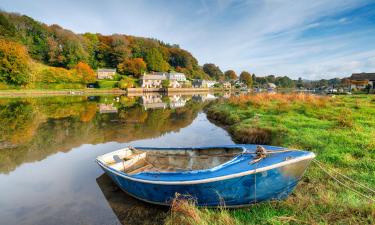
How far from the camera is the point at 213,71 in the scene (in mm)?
150375

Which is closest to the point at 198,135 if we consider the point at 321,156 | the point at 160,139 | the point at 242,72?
the point at 160,139

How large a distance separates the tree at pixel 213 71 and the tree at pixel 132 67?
6717cm

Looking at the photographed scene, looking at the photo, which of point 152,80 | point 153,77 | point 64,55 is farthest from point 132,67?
point 64,55

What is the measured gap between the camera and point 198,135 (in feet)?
47.0

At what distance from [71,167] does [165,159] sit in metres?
4.12

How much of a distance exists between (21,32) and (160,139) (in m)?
90.9

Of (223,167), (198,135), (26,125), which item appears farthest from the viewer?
(26,125)

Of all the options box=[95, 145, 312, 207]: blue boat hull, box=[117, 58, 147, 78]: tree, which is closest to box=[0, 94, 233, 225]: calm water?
box=[95, 145, 312, 207]: blue boat hull

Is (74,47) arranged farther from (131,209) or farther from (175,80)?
(131,209)

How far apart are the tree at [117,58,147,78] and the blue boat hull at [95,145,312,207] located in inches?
3512

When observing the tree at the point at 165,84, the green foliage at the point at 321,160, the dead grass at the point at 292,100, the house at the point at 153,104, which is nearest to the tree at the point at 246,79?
the tree at the point at 165,84

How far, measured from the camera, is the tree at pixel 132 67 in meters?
90.0

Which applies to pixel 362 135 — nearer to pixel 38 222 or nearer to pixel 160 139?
pixel 160 139

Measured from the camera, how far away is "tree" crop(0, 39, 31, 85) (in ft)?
155
